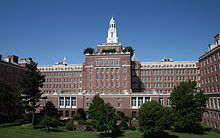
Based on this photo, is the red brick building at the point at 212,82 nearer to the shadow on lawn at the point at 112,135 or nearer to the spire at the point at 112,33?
the shadow on lawn at the point at 112,135

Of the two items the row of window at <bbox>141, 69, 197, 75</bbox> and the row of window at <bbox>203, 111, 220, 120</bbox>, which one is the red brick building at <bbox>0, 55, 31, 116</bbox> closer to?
the row of window at <bbox>141, 69, 197, 75</bbox>

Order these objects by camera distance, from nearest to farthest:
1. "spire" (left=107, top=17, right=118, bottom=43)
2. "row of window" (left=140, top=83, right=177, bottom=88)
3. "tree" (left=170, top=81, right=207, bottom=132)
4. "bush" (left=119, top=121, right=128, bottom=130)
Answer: "tree" (left=170, top=81, right=207, bottom=132) → "bush" (left=119, top=121, right=128, bottom=130) → "spire" (left=107, top=17, right=118, bottom=43) → "row of window" (left=140, top=83, right=177, bottom=88)

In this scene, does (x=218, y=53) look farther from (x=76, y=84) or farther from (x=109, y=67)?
(x=76, y=84)

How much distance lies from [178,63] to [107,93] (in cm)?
4478

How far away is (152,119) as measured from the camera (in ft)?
135

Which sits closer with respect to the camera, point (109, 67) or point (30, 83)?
point (30, 83)

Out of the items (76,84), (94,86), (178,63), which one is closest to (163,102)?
(94,86)

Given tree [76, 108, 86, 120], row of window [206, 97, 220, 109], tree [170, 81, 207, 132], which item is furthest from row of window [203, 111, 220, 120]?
tree [76, 108, 86, 120]

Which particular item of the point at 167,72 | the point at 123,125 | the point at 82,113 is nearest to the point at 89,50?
the point at 82,113

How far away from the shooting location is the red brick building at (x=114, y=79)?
66875mm

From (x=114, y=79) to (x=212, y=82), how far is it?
3229 centimetres

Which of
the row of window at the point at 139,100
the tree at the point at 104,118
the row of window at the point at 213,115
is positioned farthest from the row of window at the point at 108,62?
the row of window at the point at 213,115

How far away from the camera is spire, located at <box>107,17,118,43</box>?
90219 millimetres

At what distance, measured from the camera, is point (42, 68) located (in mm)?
106312
